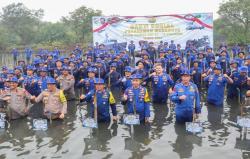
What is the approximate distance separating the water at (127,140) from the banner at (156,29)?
15.7 meters

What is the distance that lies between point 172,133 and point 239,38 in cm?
2549

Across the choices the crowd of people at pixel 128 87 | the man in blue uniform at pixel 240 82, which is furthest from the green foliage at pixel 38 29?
the man in blue uniform at pixel 240 82

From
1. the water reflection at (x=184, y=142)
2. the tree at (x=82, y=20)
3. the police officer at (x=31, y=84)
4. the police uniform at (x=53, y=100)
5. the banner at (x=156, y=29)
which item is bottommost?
the water reflection at (x=184, y=142)

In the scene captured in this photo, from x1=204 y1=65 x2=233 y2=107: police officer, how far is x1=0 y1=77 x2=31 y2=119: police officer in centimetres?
579

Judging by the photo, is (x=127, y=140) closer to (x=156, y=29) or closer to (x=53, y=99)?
(x=53, y=99)

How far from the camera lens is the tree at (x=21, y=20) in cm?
4544

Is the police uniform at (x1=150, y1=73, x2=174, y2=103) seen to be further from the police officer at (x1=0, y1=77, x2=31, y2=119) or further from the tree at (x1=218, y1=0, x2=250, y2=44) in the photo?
the tree at (x1=218, y1=0, x2=250, y2=44)

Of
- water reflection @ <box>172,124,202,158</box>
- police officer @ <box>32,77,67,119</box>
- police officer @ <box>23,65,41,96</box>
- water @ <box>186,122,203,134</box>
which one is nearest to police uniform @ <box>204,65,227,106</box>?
water reflection @ <box>172,124,202,158</box>

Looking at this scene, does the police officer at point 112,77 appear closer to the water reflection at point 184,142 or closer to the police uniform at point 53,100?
the police uniform at point 53,100

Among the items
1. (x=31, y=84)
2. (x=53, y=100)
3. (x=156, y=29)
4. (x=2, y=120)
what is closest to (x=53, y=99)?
(x=53, y=100)

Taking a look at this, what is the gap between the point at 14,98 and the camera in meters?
10.9

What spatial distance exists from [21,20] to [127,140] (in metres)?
42.1

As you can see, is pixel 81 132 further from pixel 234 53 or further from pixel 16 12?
pixel 16 12

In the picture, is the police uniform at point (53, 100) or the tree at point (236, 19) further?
the tree at point (236, 19)
